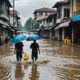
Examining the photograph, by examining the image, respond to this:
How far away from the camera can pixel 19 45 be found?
1956 cm

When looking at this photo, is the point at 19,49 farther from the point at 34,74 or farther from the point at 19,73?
the point at 34,74

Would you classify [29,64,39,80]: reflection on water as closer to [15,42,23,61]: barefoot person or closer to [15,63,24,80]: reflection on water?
[15,63,24,80]: reflection on water

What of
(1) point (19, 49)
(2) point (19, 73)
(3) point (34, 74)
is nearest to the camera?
(3) point (34, 74)

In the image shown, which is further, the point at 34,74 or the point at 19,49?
the point at 19,49

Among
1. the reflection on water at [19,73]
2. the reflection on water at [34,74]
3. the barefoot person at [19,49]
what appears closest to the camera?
the reflection on water at [34,74]

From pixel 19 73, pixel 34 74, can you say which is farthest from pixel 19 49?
pixel 34 74

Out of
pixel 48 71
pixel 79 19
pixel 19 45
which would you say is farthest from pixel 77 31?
pixel 48 71

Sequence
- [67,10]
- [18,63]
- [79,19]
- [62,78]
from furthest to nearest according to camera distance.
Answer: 1. [67,10]
2. [79,19]
3. [18,63]
4. [62,78]

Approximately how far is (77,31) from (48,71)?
3170 cm

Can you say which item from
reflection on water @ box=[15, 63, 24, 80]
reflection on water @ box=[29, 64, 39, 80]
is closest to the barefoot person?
reflection on water @ box=[15, 63, 24, 80]

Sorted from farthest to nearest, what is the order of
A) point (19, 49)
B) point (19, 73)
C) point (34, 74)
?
point (19, 49), point (19, 73), point (34, 74)

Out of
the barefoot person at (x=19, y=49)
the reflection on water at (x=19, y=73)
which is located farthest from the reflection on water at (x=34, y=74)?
the barefoot person at (x=19, y=49)

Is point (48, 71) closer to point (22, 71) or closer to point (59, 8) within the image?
point (22, 71)

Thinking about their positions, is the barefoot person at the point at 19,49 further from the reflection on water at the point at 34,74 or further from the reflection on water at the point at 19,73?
the reflection on water at the point at 34,74
